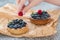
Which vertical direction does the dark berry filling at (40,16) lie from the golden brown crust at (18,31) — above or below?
above

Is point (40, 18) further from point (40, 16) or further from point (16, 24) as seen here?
point (16, 24)

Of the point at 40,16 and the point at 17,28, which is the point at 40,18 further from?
the point at 17,28

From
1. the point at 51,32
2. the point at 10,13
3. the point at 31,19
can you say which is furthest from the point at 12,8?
the point at 51,32

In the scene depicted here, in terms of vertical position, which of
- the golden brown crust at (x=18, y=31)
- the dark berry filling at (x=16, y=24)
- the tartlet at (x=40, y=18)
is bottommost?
the golden brown crust at (x=18, y=31)

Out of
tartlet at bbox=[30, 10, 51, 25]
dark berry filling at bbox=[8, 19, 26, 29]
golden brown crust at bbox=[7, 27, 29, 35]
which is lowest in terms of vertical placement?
golden brown crust at bbox=[7, 27, 29, 35]

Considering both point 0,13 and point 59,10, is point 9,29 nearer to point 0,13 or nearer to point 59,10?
point 0,13

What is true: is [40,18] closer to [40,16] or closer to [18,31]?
[40,16]

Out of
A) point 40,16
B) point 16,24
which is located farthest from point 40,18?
point 16,24

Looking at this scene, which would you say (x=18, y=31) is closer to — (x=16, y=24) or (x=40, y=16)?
(x=16, y=24)

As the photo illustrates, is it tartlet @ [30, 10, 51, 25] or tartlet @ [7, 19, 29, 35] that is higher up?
tartlet @ [30, 10, 51, 25]

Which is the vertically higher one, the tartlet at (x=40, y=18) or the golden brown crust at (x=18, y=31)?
the tartlet at (x=40, y=18)

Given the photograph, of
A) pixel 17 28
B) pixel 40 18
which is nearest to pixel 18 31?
pixel 17 28
